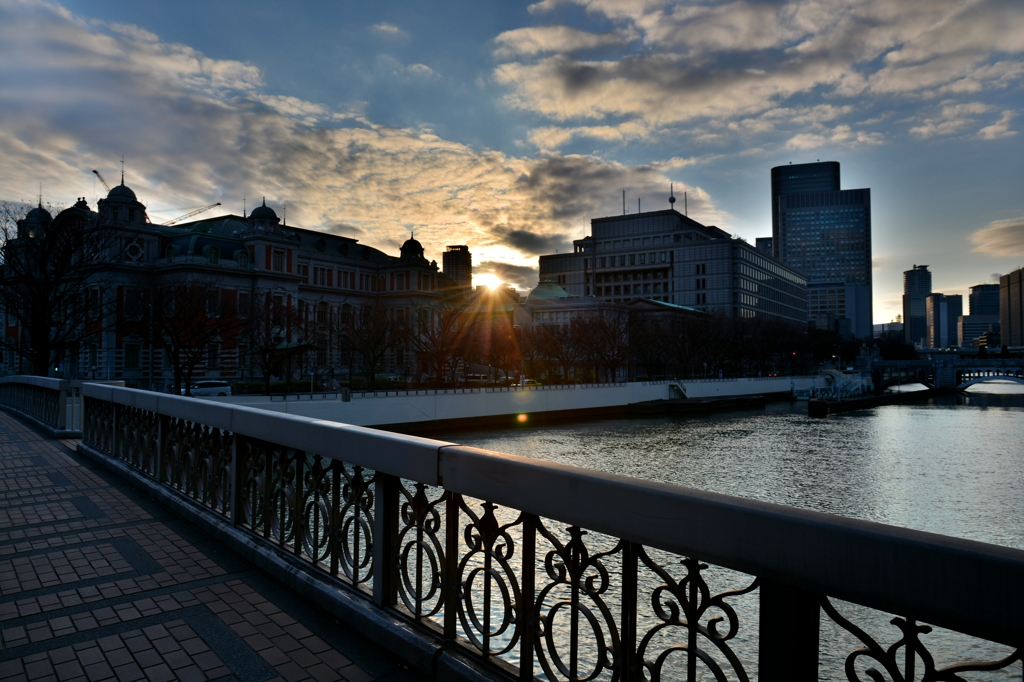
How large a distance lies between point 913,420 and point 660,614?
2543 inches

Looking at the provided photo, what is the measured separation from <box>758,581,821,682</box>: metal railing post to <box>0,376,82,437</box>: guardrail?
51.0ft

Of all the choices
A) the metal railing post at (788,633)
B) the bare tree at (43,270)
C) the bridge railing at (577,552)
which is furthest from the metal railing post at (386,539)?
the bare tree at (43,270)

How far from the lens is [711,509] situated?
2.29m

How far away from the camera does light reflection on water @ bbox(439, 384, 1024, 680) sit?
41.1 feet

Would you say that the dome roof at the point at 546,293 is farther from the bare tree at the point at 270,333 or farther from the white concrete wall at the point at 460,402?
the bare tree at the point at 270,333

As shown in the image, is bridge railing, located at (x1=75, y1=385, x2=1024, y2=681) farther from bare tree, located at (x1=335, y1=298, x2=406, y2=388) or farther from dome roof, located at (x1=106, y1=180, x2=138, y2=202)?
dome roof, located at (x1=106, y1=180, x2=138, y2=202)

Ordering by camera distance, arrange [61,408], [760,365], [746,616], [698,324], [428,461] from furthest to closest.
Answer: [760,365], [698,324], [61,408], [746,616], [428,461]

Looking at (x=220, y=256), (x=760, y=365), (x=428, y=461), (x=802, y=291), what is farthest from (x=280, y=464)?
(x=802, y=291)

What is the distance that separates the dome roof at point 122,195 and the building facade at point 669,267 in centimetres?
7597

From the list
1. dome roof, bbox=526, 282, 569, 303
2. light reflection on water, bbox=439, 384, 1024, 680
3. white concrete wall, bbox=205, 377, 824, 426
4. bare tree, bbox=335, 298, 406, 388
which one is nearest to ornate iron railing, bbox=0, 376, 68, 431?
white concrete wall, bbox=205, 377, 824, 426

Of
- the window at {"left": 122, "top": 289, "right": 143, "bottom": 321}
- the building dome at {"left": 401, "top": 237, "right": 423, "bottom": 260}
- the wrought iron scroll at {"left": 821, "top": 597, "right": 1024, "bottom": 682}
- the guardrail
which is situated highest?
the building dome at {"left": 401, "top": 237, "right": 423, "bottom": 260}

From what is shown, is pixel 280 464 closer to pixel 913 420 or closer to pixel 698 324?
pixel 913 420

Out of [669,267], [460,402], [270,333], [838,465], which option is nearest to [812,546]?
[838,465]

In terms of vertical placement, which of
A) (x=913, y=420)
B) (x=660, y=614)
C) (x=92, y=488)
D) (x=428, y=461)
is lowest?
(x=913, y=420)
